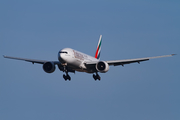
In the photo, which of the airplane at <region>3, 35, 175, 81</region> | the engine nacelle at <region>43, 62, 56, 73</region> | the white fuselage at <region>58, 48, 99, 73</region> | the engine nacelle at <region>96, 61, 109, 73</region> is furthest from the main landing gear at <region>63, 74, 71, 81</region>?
the engine nacelle at <region>96, 61, 109, 73</region>

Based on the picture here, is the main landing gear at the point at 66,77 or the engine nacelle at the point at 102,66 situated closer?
the engine nacelle at the point at 102,66

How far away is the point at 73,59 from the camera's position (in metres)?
50.7

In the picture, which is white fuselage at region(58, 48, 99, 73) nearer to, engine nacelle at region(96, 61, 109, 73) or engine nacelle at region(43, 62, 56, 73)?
engine nacelle at region(96, 61, 109, 73)

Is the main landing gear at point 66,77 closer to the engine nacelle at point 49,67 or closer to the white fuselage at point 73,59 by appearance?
the white fuselage at point 73,59

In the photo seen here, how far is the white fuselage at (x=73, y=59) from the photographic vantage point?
49.5 meters

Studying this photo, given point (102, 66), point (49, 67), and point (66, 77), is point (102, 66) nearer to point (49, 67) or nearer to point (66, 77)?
point (66, 77)

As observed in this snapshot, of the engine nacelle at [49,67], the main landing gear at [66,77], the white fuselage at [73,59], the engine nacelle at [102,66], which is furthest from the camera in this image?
the main landing gear at [66,77]

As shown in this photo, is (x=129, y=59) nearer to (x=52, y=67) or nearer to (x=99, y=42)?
(x=52, y=67)

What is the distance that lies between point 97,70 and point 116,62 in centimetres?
360

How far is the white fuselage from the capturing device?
49.5 metres

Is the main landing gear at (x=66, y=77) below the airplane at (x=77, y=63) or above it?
below

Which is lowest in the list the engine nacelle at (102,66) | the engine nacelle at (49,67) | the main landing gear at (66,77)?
the main landing gear at (66,77)

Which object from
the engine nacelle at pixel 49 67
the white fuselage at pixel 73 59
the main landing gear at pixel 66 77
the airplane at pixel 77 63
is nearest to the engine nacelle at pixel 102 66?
the airplane at pixel 77 63

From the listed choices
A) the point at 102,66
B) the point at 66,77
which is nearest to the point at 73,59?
the point at 102,66
